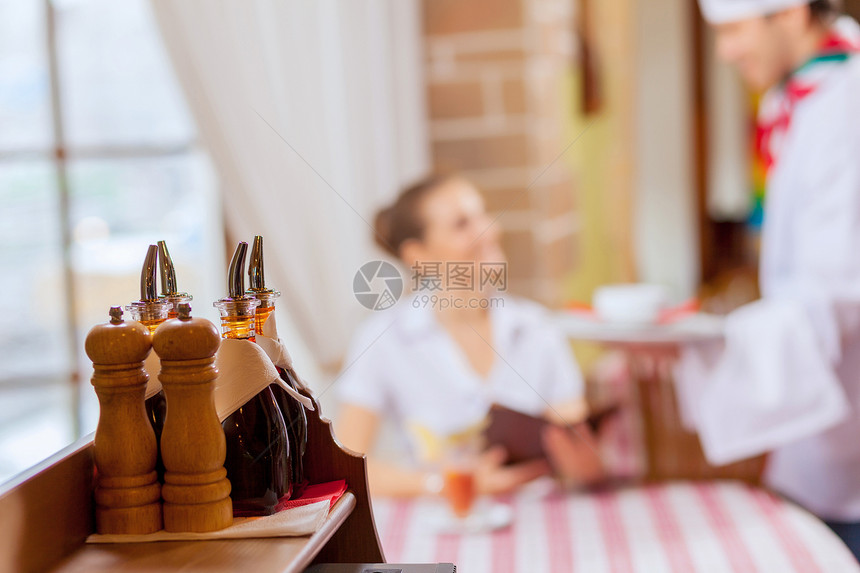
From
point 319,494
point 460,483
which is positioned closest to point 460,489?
point 460,483

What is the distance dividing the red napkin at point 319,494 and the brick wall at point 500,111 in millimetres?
1050

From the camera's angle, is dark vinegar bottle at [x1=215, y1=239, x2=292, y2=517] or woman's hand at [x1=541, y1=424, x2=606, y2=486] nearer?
dark vinegar bottle at [x1=215, y1=239, x2=292, y2=517]

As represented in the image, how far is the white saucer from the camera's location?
120 cm

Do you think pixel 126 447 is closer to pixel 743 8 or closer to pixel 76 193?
pixel 76 193

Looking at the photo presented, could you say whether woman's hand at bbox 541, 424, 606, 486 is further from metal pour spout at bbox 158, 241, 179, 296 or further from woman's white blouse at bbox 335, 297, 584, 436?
metal pour spout at bbox 158, 241, 179, 296

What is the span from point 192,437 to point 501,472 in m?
0.89

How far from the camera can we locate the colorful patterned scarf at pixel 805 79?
59.0 inches

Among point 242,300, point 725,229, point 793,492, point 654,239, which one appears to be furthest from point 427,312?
point 725,229

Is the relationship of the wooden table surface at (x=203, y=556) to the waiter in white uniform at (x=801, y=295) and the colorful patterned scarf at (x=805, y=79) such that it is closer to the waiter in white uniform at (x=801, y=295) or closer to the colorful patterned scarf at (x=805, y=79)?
the waiter in white uniform at (x=801, y=295)

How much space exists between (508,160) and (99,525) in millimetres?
1243

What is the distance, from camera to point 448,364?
1.51 m

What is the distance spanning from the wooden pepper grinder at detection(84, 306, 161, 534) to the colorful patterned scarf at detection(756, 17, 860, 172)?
1.33m

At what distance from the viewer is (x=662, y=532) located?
119cm

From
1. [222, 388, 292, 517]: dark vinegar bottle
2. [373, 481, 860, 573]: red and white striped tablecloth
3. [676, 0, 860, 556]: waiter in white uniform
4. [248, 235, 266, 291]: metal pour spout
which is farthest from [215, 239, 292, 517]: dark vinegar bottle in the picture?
[676, 0, 860, 556]: waiter in white uniform
